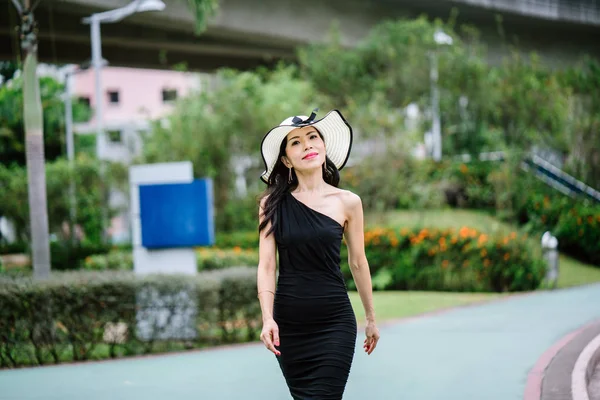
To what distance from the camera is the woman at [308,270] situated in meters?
4.53

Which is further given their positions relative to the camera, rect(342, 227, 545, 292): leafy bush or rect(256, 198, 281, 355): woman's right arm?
rect(342, 227, 545, 292): leafy bush

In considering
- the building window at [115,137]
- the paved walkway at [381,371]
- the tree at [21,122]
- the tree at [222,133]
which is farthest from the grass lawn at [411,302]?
the building window at [115,137]

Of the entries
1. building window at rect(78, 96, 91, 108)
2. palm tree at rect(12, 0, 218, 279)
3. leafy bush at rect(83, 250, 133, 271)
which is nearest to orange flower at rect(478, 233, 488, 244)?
leafy bush at rect(83, 250, 133, 271)

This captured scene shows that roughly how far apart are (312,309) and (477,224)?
65.4ft

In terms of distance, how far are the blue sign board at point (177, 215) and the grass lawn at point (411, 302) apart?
8.59 ft

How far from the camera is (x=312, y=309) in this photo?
454cm

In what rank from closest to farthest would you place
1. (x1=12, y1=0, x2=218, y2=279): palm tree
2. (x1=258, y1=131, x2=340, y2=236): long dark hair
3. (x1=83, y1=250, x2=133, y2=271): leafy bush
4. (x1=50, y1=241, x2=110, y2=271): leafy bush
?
(x1=258, y1=131, x2=340, y2=236): long dark hair, (x1=12, y1=0, x2=218, y2=279): palm tree, (x1=83, y1=250, x2=133, y2=271): leafy bush, (x1=50, y1=241, x2=110, y2=271): leafy bush

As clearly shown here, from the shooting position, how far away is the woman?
14.9 feet

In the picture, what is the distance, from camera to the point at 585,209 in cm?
2111

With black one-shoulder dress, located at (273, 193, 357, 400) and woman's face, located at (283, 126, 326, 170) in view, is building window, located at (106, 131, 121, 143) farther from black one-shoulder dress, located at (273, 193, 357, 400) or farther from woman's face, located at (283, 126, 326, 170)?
black one-shoulder dress, located at (273, 193, 357, 400)

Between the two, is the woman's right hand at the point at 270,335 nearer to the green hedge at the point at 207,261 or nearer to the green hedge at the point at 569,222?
the green hedge at the point at 207,261

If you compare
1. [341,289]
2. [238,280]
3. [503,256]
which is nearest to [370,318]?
[341,289]

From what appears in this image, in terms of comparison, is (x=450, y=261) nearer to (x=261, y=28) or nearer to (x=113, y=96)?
(x=261, y=28)

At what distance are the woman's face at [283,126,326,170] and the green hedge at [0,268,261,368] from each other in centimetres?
552
